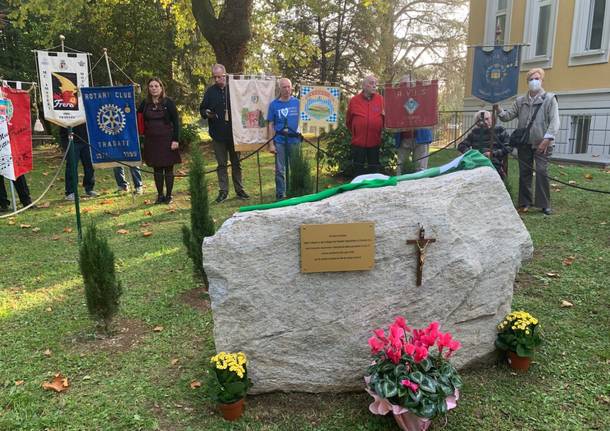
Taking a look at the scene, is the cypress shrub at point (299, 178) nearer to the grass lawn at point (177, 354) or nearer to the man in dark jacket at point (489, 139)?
the grass lawn at point (177, 354)

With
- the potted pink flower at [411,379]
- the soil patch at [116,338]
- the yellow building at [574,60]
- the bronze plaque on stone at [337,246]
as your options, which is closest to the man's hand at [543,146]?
the yellow building at [574,60]

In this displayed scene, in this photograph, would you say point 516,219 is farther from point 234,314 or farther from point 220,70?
point 220,70

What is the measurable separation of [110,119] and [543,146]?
656 centimetres

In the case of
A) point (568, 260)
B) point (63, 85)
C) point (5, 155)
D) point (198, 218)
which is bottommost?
point (568, 260)

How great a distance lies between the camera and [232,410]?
3021 millimetres

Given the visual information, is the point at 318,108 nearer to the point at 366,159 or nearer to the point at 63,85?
the point at 366,159

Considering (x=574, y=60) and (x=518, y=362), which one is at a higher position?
(x=574, y=60)

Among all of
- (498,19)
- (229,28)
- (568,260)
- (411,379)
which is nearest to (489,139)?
(568,260)

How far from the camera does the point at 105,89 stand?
7.81 m

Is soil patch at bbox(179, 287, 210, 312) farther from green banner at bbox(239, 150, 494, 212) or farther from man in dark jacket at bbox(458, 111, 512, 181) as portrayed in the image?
man in dark jacket at bbox(458, 111, 512, 181)

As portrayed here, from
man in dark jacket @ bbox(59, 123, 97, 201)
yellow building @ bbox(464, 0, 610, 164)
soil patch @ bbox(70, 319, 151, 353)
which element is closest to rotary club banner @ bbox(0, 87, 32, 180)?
man in dark jacket @ bbox(59, 123, 97, 201)

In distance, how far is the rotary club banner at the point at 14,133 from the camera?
24.4 ft

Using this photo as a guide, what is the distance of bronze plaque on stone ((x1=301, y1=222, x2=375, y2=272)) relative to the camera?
3.09m

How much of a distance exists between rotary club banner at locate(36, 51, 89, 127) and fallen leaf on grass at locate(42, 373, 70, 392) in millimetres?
5944
